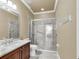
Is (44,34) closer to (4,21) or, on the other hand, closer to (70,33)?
(4,21)

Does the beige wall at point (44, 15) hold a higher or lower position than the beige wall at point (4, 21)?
higher

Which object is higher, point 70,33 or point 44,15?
point 44,15

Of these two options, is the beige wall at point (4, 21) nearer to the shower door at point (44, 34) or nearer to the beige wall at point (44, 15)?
the shower door at point (44, 34)

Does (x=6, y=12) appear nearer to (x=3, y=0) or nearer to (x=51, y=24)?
(x=3, y=0)

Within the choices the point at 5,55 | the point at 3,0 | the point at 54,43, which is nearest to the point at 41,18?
the point at 54,43

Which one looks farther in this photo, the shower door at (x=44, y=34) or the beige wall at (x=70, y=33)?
the shower door at (x=44, y=34)

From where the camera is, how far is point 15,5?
3.42 m

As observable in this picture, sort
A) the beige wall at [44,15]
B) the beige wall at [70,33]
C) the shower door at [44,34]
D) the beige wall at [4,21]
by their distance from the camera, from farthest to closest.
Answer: the beige wall at [44,15] < the shower door at [44,34] < the beige wall at [4,21] < the beige wall at [70,33]

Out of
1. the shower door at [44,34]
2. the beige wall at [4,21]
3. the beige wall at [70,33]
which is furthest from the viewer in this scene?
the shower door at [44,34]

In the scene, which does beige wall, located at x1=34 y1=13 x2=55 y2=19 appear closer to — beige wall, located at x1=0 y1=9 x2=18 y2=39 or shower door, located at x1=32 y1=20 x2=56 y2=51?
shower door, located at x1=32 y1=20 x2=56 y2=51

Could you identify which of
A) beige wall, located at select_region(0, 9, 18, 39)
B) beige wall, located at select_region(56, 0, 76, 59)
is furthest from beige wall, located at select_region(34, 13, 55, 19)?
beige wall, located at select_region(56, 0, 76, 59)

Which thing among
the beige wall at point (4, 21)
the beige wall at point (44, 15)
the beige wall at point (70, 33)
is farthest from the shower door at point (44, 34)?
the beige wall at point (70, 33)

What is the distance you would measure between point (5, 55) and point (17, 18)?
77.1 inches

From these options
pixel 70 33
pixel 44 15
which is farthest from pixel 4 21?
pixel 44 15
